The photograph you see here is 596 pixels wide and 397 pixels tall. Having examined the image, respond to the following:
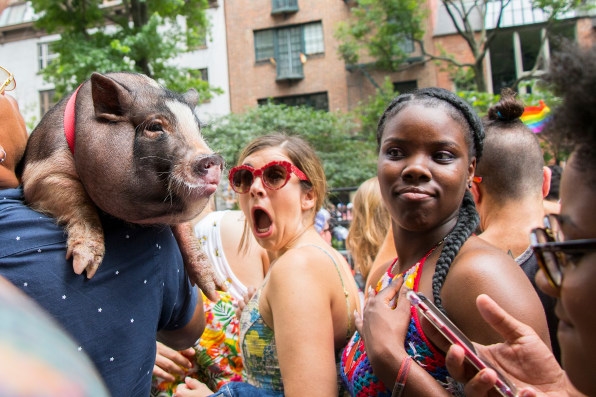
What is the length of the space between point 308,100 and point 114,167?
2392 cm

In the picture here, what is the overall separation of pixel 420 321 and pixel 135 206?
0.94 metres

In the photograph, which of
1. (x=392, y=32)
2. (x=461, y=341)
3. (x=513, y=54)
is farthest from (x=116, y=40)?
(x=513, y=54)

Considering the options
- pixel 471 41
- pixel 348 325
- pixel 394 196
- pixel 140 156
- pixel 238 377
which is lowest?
pixel 238 377

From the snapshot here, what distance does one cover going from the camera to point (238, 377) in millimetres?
2963

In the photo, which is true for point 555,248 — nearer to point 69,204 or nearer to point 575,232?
point 575,232

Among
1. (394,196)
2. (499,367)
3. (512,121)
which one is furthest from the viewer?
(512,121)

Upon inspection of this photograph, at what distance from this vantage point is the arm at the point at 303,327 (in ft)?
7.16

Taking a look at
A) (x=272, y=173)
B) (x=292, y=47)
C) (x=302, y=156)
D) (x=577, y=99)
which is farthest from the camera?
(x=292, y=47)

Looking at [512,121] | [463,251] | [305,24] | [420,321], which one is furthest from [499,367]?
[305,24]

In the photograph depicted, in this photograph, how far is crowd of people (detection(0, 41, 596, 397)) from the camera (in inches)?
49.9

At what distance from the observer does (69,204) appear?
5.53 ft

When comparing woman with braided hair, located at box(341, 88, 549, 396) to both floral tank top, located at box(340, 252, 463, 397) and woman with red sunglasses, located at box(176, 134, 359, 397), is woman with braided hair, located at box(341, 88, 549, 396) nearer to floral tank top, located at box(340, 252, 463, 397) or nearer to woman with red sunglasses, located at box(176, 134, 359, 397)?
floral tank top, located at box(340, 252, 463, 397)

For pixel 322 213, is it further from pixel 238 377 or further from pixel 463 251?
pixel 463 251

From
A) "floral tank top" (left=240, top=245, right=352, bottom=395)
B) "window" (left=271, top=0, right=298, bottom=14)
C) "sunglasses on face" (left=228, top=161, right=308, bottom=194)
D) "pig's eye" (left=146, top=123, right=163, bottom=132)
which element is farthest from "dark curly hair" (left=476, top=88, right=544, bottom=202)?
"window" (left=271, top=0, right=298, bottom=14)
